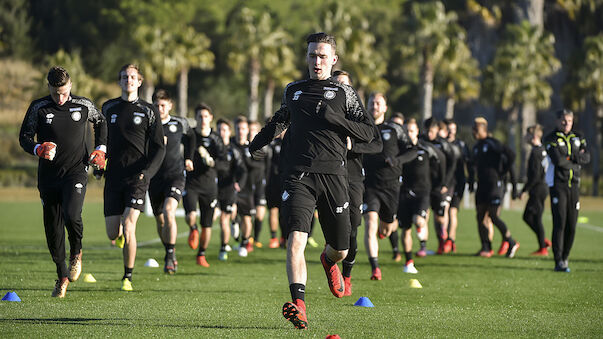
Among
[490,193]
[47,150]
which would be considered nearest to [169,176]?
[47,150]

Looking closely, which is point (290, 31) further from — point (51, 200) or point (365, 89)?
point (51, 200)

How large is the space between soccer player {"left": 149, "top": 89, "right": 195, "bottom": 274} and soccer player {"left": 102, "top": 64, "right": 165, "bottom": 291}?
193 centimetres

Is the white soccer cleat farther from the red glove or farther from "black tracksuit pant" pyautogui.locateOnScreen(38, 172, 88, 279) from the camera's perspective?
the red glove

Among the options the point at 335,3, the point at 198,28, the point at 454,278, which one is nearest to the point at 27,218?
the point at 454,278

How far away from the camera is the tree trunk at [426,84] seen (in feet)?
172

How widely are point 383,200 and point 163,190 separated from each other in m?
2.91

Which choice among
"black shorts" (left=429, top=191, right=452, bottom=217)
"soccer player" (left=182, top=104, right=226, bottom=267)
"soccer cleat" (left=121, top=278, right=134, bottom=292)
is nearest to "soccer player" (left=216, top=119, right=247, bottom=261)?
"soccer player" (left=182, top=104, right=226, bottom=267)

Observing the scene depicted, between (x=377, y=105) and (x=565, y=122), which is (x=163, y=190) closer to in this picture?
(x=377, y=105)

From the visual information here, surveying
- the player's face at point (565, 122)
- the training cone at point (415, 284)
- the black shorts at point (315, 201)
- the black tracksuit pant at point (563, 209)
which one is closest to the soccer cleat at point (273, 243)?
the black tracksuit pant at point (563, 209)

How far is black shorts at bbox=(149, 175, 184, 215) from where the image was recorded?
13.1m

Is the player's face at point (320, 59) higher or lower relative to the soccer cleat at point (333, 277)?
higher

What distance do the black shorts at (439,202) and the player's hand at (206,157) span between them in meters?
4.46

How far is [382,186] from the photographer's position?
1280cm

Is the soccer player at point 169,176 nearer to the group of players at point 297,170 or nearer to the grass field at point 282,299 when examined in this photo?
the group of players at point 297,170
